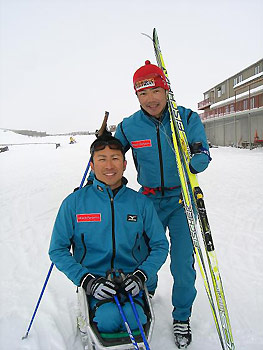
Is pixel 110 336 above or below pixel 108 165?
below

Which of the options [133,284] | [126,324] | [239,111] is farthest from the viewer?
[239,111]

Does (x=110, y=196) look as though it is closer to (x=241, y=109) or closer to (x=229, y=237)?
(x=229, y=237)

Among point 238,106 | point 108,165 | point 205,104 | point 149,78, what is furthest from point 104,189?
point 205,104

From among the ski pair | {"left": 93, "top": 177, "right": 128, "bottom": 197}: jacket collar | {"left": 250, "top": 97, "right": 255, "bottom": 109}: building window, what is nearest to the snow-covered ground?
the ski pair

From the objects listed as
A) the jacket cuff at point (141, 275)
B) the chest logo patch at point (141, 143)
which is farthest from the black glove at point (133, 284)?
the chest logo patch at point (141, 143)

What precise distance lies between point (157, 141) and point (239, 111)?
95.4ft

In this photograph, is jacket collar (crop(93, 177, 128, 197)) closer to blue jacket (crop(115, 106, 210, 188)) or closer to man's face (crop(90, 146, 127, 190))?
man's face (crop(90, 146, 127, 190))

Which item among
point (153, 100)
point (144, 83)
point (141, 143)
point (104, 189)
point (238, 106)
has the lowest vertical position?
point (104, 189)

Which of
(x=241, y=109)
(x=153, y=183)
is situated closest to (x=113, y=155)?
(x=153, y=183)

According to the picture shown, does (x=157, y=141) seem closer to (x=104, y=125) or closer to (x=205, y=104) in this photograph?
(x=104, y=125)

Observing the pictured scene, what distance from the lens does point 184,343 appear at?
266 cm

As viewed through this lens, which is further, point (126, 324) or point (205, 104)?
point (205, 104)

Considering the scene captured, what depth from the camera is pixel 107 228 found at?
2.33 meters

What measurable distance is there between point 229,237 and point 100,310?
4023 mm
